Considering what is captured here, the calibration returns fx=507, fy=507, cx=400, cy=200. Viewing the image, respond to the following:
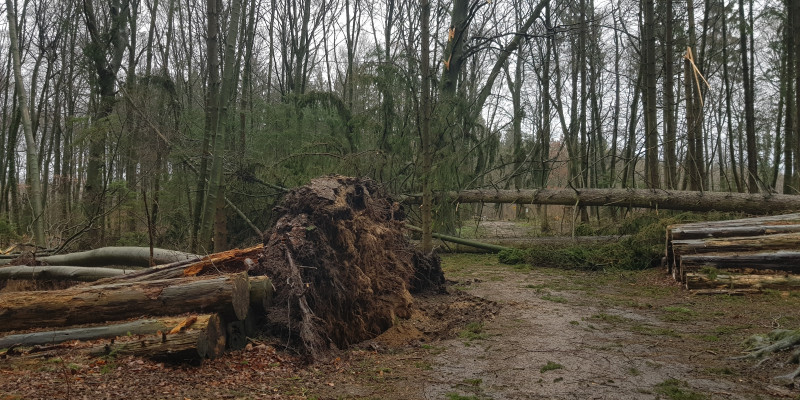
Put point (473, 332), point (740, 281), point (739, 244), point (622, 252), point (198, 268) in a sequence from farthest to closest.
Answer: point (622, 252) → point (739, 244) → point (740, 281) → point (473, 332) → point (198, 268)

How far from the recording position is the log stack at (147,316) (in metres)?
4.46

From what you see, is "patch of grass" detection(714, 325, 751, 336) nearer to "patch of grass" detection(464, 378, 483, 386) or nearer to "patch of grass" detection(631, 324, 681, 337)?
"patch of grass" detection(631, 324, 681, 337)

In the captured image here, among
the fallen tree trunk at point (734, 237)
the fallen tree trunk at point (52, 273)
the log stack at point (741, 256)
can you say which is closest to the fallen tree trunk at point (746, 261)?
the log stack at point (741, 256)

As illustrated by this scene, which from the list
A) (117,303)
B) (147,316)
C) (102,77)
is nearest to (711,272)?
(147,316)

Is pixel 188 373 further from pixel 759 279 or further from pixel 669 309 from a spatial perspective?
pixel 759 279

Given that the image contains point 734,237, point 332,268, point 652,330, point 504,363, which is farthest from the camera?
point 734,237

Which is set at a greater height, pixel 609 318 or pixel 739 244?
pixel 739 244

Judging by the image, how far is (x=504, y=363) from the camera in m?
5.02

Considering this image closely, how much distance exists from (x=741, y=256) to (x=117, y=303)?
9.29 m

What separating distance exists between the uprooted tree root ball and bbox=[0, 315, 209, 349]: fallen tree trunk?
104 cm

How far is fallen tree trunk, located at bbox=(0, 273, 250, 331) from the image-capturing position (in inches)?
196

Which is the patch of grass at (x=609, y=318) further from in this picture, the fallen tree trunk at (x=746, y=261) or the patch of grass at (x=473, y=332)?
the fallen tree trunk at (x=746, y=261)

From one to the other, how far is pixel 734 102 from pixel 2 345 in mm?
32503

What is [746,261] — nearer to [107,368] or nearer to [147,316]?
[147,316]
